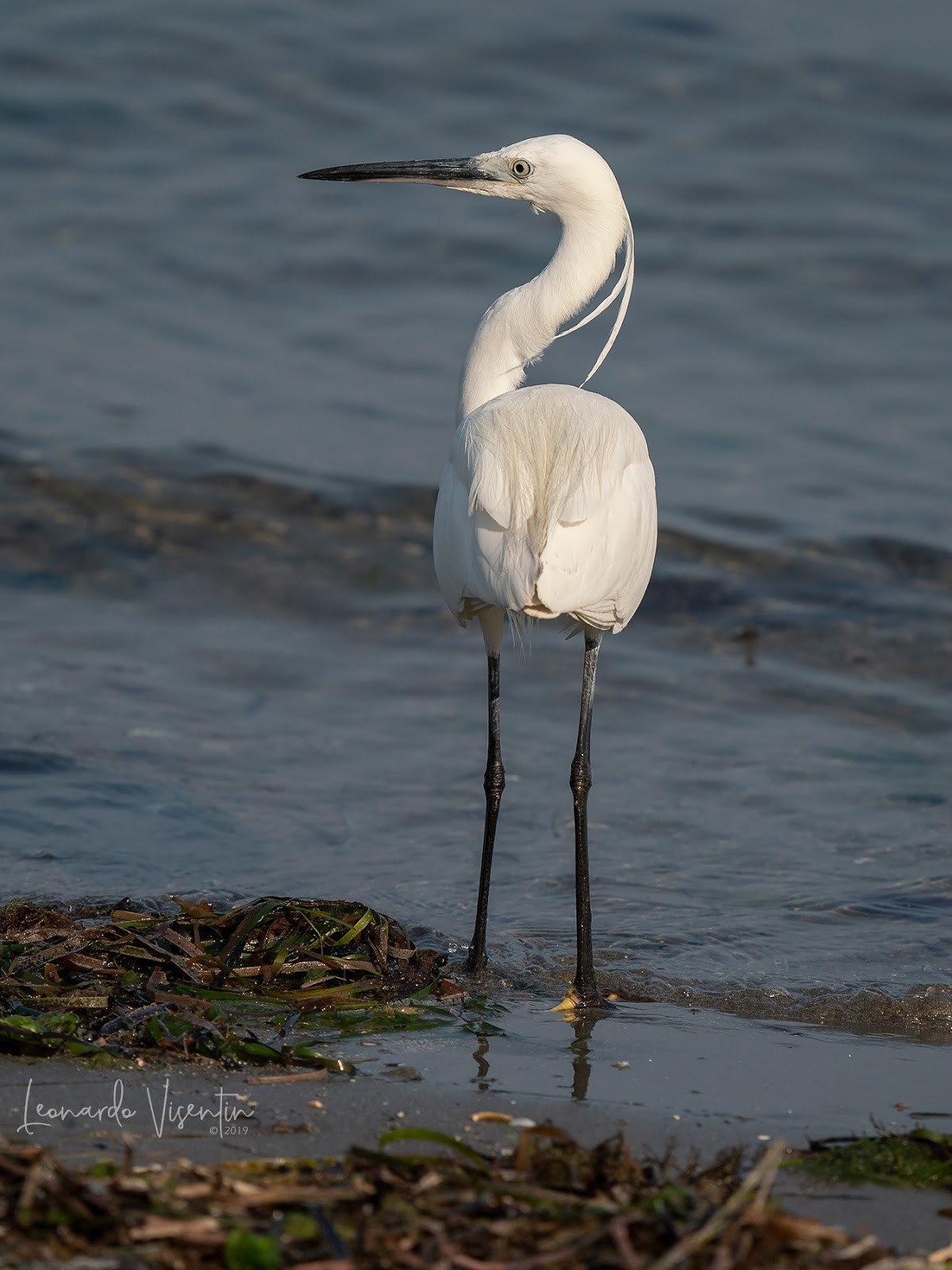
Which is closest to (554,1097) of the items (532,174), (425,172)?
(532,174)

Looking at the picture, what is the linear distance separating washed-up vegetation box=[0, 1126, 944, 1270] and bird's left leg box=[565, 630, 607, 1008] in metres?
1.68

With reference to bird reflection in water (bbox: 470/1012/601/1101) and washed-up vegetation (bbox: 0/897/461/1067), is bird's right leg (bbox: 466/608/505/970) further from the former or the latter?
bird reflection in water (bbox: 470/1012/601/1101)

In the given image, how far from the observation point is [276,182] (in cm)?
1416

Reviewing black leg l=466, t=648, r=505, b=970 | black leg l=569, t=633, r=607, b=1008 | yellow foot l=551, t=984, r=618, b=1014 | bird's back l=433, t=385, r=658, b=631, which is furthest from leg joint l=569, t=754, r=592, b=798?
yellow foot l=551, t=984, r=618, b=1014

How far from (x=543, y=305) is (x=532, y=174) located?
20.3 inches

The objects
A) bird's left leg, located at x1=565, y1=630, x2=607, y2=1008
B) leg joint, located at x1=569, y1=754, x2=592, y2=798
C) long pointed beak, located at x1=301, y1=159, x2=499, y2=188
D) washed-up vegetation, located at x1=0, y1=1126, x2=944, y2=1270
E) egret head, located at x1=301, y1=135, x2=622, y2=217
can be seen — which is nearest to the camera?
washed-up vegetation, located at x1=0, y1=1126, x2=944, y2=1270

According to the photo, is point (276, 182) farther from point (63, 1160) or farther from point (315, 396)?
point (63, 1160)

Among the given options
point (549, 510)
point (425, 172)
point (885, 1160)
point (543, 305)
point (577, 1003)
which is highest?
point (425, 172)

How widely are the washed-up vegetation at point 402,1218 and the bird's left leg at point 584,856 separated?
1.68 meters

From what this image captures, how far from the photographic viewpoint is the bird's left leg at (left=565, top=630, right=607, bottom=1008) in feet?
14.5

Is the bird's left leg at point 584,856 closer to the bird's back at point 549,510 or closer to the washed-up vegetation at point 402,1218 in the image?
the bird's back at point 549,510

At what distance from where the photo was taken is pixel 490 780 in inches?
200

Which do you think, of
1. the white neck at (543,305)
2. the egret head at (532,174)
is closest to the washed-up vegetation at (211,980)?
the white neck at (543,305)

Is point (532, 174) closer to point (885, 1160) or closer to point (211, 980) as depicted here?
point (211, 980)
